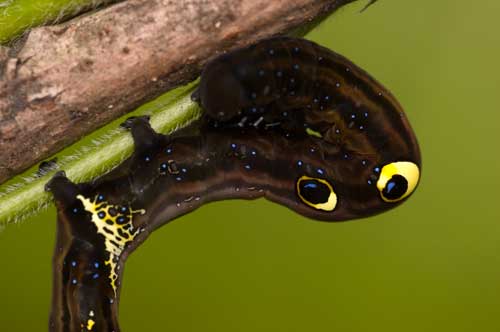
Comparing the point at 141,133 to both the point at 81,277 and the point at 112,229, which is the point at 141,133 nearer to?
the point at 112,229

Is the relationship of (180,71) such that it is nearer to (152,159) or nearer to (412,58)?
(152,159)

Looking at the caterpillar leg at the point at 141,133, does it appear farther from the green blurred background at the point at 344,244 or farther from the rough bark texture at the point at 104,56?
the green blurred background at the point at 344,244

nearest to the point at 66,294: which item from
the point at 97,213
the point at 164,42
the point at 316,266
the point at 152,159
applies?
the point at 97,213

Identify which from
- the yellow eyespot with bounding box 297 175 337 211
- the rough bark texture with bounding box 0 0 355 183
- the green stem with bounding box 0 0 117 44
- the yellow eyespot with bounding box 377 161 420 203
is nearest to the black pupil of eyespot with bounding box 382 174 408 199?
the yellow eyespot with bounding box 377 161 420 203

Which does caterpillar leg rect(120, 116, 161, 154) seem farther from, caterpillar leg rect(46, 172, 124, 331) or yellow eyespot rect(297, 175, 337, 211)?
yellow eyespot rect(297, 175, 337, 211)

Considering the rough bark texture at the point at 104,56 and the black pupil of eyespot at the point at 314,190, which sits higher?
the rough bark texture at the point at 104,56

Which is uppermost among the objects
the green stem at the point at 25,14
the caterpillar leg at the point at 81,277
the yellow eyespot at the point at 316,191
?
the green stem at the point at 25,14

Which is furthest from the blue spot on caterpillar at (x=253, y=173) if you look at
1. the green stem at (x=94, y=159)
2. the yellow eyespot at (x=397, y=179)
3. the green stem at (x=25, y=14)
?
the green stem at (x=25, y=14)
